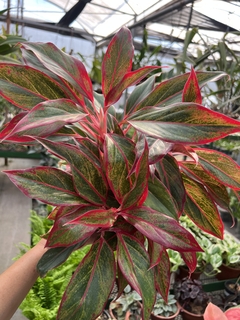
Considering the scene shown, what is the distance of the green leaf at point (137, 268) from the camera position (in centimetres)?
44

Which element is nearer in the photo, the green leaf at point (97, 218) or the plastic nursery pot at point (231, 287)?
the green leaf at point (97, 218)

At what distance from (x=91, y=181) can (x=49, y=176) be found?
0.22 feet

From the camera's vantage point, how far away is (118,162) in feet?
1.47

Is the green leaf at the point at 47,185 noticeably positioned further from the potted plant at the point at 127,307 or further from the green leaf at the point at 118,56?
the potted plant at the point at 127,307

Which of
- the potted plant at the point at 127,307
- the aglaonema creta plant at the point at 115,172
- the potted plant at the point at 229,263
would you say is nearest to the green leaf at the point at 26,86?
the aglaonema creta plant at the point at 115,172

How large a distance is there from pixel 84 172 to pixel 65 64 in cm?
19

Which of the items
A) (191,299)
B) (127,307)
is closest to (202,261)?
(191,299)

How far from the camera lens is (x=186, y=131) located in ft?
1.27

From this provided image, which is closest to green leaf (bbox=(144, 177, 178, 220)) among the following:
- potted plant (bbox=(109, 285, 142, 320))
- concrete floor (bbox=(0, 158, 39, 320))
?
potted plant (bbox=(109, 285, 142, 320))

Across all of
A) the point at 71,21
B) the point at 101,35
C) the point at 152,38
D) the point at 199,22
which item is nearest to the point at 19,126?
the point at 199,22

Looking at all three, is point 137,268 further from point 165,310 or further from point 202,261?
point 202,261

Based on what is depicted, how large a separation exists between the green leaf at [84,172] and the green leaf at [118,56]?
15cm

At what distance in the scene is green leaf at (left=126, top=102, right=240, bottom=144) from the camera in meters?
0.38

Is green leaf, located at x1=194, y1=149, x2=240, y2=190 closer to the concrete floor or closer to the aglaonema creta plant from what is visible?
the aglaonema creta plant
